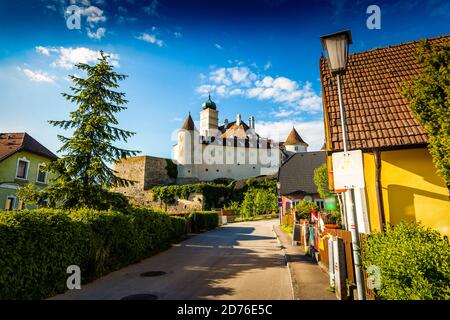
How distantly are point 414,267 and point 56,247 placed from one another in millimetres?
7429

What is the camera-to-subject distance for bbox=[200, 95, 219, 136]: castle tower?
72.1 m

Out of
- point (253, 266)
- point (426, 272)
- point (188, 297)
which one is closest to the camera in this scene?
point (426, 272)

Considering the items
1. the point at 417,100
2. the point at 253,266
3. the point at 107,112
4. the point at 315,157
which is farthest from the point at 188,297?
the point at 315,157

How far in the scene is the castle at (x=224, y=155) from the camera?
56.9 meters

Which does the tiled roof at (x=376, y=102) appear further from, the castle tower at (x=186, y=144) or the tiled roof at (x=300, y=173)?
the castle tower at (x=186, y=144)

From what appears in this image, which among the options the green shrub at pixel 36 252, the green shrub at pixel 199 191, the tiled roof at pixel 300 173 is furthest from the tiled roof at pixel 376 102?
the green shrub at pixel 199 191

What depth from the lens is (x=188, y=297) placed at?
6.25 meters

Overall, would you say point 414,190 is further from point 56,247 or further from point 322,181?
point 322,181

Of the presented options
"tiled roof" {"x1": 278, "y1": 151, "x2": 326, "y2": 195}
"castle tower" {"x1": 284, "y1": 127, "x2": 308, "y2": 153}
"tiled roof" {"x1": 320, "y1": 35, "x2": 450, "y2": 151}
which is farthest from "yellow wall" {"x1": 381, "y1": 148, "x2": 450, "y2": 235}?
"castle tower" {"x1": 284, "y1": 127, "x2": 308, "y2": 153}

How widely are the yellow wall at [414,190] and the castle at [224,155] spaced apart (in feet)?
160

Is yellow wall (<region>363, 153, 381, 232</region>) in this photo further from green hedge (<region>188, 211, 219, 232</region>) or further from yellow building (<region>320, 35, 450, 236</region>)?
green hedge (<region>188, 211, 219, 232</region>)

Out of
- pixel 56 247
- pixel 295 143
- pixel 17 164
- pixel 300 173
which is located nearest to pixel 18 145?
pixel 17 164
